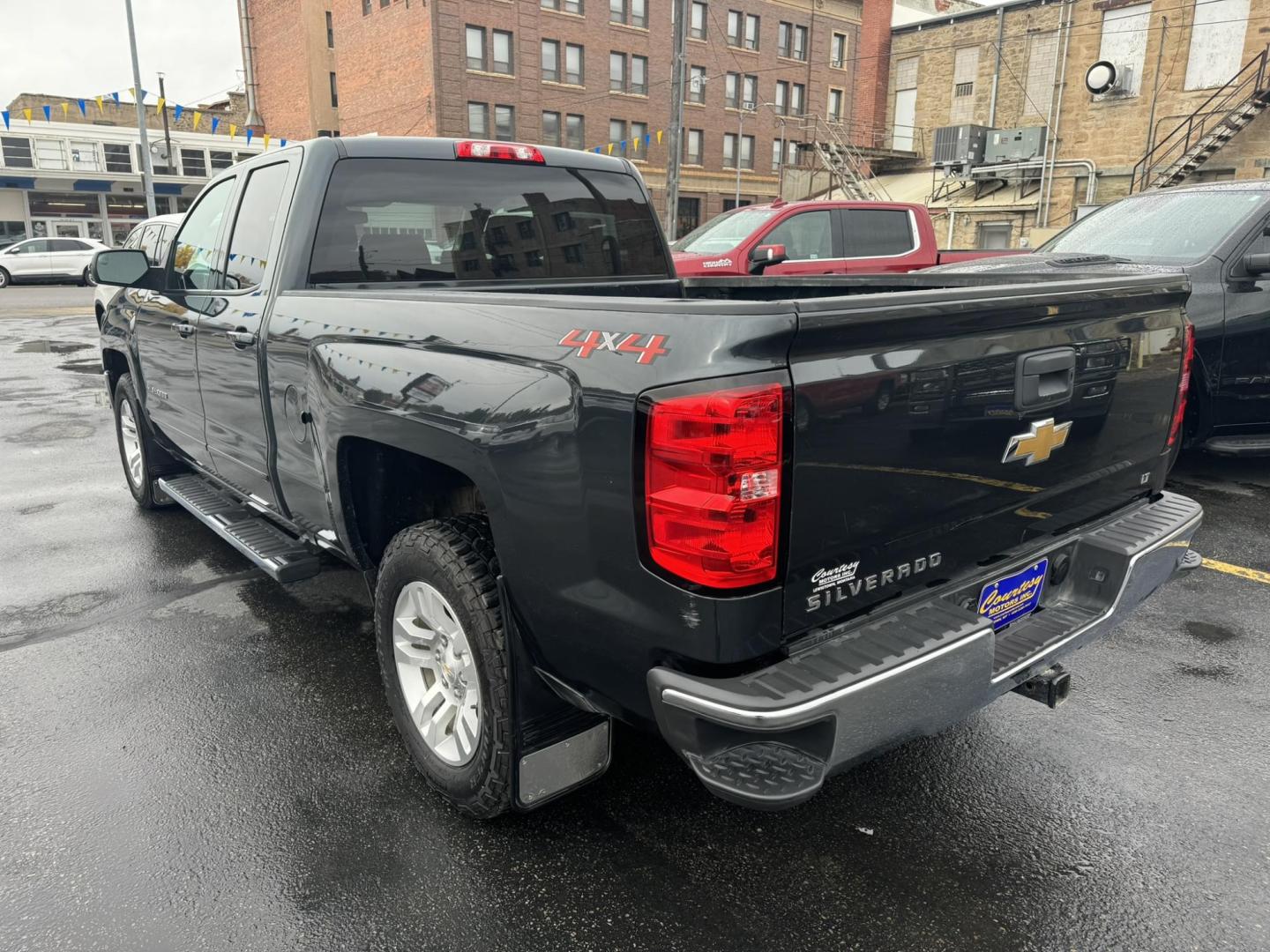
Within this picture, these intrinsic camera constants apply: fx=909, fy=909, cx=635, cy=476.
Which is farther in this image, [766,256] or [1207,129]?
→ [1207,129]

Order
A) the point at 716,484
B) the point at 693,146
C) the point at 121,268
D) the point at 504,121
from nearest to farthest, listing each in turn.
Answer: the point at 716,484, the point at 121,268, the point at 504,121, the point at 693,146

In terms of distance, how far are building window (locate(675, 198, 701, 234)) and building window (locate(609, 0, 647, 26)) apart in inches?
337

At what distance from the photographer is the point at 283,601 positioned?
4.46 meters

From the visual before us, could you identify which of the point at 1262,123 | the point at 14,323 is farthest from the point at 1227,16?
the point at 14,323

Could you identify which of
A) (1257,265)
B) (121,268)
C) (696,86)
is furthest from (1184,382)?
(696,86)

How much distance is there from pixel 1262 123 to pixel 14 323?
32.7 meters

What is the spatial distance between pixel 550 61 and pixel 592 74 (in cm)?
218

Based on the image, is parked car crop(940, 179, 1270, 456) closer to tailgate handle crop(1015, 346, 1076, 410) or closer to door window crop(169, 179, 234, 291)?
tailgate handle crop(1015, 346, 1076, 410)

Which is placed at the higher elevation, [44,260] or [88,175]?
[88,175]

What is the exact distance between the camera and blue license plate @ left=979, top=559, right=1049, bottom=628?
2.49m

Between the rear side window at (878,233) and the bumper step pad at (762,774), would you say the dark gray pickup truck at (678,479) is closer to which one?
the bumper step pad at (762,774)

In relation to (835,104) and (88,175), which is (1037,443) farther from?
(835,104)

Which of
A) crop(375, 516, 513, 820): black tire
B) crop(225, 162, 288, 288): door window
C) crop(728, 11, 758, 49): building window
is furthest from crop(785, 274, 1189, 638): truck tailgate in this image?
crop(728, 11, 758, 49): building window

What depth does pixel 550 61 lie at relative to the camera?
137 feet
